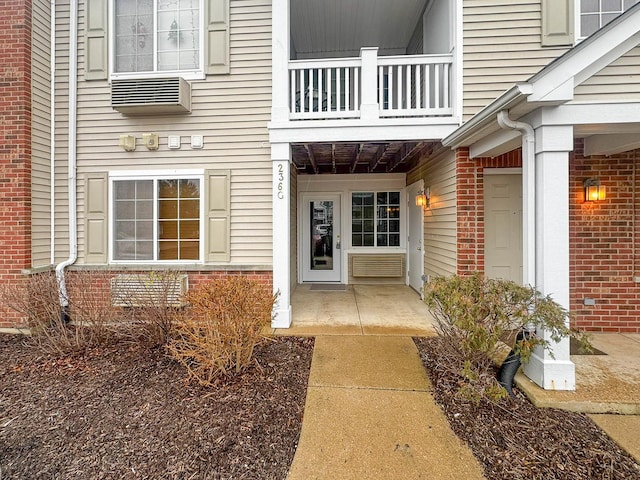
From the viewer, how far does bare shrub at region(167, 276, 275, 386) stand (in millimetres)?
3186

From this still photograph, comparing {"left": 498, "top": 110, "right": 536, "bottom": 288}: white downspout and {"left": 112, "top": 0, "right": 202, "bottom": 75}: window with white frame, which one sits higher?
{"left": 112, "top": 0, "right": 202, "bottom": 75}: window with white frame

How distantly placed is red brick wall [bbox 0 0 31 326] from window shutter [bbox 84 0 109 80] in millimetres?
744

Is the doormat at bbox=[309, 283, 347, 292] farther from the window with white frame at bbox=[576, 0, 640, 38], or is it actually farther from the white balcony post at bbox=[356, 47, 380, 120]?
the window with white frame at bbox=[576, 0, 640, 38]

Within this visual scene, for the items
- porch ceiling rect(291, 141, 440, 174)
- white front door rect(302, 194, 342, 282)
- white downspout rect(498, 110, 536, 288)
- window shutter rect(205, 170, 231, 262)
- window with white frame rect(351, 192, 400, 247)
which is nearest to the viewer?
white downspout rect(498, 110, 536, 288)

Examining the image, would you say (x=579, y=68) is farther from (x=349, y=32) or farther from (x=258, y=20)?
(x=349, y=32)

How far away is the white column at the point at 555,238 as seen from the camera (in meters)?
2.97

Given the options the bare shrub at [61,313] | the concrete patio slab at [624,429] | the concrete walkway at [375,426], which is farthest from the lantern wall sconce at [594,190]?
the bare shrub at [61,313]

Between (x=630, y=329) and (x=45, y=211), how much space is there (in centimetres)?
901

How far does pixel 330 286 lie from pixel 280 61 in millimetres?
4841

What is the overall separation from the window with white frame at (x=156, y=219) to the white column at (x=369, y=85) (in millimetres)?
2895

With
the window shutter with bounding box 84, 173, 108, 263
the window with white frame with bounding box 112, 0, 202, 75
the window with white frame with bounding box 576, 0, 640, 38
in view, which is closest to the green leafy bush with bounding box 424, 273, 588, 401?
the window with white frame with bounding box 576, 0, 640, 38

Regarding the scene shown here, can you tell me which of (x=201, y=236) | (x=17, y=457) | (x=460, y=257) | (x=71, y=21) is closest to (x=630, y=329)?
(x=460, y=257)

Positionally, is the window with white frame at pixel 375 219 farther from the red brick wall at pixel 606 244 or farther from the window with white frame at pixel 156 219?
the window with white frame at pixel 156 219

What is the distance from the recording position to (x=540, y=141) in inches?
120
